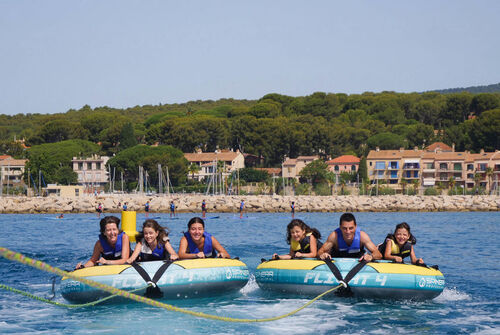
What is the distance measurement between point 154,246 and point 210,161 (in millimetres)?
99856

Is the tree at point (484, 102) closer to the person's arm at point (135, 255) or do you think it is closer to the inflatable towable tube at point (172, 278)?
the inflatable towable tube at point (172, 278)

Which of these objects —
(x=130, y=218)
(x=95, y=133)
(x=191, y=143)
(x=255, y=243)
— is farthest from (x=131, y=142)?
(x=130, y=218)

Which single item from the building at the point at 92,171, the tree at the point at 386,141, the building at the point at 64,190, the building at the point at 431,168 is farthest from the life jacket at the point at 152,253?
the tree at the point at 386,141

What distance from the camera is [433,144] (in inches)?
4540

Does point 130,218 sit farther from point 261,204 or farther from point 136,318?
point 261,204

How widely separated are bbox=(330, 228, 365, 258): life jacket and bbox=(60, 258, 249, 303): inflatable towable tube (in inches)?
70.9

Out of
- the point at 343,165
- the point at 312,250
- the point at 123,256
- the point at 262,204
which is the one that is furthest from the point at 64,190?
the point at 312,250

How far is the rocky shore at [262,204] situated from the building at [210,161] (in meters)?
32.6

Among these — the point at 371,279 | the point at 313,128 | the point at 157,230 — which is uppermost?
the point at 313,128

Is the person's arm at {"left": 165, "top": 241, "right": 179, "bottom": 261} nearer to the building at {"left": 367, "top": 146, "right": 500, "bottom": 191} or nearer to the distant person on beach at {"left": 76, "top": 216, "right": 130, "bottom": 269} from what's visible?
the distant person on beach at {"left": 76, "top": 216, "right": 130, "bottom": 269}

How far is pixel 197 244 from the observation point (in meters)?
12.5

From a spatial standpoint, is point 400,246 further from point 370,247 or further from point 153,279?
point 153,279

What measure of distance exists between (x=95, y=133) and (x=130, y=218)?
4925 inches

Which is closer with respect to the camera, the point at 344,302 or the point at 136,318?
the point at 136,318
